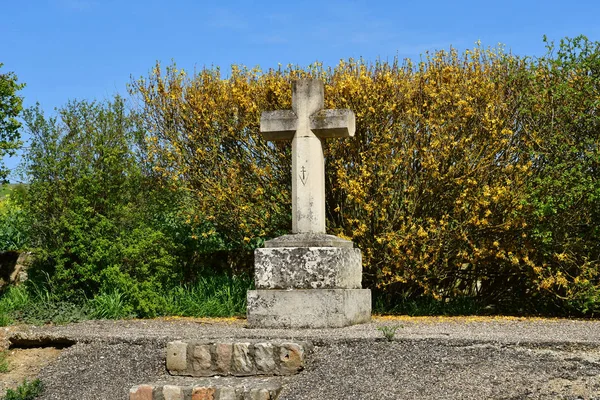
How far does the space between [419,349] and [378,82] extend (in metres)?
5.63

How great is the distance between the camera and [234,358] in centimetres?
635

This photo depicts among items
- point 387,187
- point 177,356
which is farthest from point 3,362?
point 387,187

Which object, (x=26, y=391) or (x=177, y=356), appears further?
(x=177, y=356)

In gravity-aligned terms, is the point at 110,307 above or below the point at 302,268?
below

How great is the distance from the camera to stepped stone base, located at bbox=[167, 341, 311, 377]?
6.19m

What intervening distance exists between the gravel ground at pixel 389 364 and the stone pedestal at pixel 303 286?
611 mm

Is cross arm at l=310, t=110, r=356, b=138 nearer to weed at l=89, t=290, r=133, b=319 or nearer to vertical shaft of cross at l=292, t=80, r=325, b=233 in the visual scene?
vertical shaft of cross at l=292, t=80, r=325, b=233

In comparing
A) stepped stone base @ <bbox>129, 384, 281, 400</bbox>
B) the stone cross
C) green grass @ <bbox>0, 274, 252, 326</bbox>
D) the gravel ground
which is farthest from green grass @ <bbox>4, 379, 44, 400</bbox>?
the stone cross

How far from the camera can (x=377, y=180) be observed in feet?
34.7

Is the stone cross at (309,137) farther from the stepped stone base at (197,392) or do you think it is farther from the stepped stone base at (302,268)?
the stepped stone base at (197,392)

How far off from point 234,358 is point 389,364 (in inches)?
53.9

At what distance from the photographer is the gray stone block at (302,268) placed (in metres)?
8.21

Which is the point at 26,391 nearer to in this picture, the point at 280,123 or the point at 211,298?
the point at 280,123

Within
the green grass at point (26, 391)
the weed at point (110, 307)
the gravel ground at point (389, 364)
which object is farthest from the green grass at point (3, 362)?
the weed at point (110, 307)
